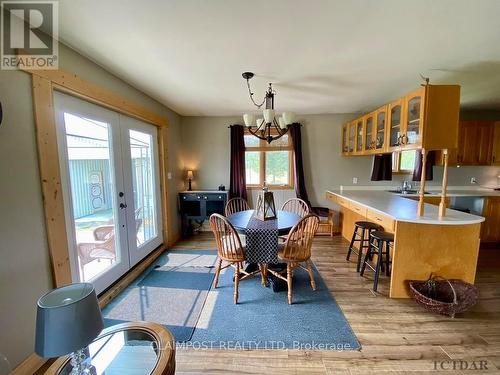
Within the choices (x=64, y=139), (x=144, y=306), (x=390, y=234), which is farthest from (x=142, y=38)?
(x=390, y=234)

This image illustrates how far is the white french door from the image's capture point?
198cm

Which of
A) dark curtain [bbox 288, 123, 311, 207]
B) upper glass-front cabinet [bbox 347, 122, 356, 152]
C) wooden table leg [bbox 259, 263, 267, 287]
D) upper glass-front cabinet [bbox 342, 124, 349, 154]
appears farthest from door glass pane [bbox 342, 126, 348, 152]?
wooden table leg [bbox 259, 263, 267, 287]

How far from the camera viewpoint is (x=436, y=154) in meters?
4.05

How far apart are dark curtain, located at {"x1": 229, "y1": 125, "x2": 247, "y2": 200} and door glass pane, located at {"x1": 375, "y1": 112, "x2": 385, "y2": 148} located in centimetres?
235

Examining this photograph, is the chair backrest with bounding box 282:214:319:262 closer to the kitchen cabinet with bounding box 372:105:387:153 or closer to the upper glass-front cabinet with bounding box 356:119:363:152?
the kitchen cabinet with bounding box 372:105:387:153

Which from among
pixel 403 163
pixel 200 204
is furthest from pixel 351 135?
pixel 200 204

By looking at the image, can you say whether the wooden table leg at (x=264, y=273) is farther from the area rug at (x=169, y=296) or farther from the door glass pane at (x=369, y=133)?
the door glass pane at (x=369, y=133)

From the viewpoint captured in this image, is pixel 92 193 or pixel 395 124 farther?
pixel 395 124

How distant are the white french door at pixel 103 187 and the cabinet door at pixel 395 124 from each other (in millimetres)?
3349

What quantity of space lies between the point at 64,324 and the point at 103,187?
1.87 m

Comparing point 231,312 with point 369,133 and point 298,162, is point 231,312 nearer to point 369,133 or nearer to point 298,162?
point 298,162

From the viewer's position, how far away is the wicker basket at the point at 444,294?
2.03m

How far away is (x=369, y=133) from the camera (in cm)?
353

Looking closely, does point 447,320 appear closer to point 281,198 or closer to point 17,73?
point 281,198
